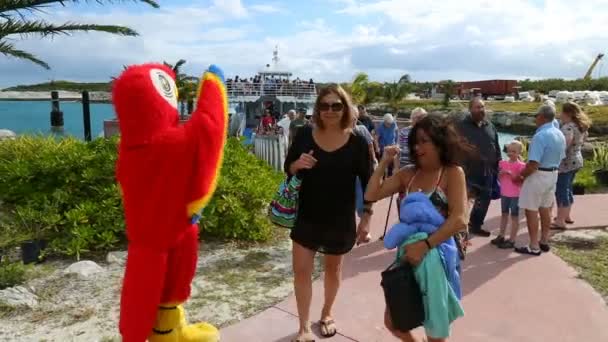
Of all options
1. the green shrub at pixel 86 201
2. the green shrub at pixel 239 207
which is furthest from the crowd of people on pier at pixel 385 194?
the green shrub at pixel 86 201

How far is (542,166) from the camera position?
4484 millimetres

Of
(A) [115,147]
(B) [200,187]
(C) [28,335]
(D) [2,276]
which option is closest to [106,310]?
(C) [28,335]

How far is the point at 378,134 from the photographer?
793 centimetres

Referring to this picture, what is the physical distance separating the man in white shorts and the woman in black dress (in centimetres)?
235

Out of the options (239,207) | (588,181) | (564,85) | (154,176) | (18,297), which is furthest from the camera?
(564,85)

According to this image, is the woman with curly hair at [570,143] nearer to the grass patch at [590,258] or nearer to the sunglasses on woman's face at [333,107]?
the grass patch at [590,258]

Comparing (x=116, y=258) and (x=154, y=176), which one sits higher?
(x=154, y=176)

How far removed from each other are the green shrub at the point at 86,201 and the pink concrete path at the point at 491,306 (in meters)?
1.26

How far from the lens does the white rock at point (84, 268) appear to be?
3977 millimetres

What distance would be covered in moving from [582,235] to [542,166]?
1.66 meters

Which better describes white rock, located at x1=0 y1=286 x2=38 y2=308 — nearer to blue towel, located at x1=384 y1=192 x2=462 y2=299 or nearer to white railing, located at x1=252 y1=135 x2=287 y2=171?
blue towel, located at x1=384 y1=192 x2=462 y2=299

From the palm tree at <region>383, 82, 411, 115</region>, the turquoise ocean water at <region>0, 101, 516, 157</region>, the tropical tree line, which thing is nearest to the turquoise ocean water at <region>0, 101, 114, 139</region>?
the turquoise ocean water at <region>0, 101, 516, 157</region>

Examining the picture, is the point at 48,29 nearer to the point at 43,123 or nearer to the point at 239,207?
the point at 239,207

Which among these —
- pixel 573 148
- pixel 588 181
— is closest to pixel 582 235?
pixel 573 148
